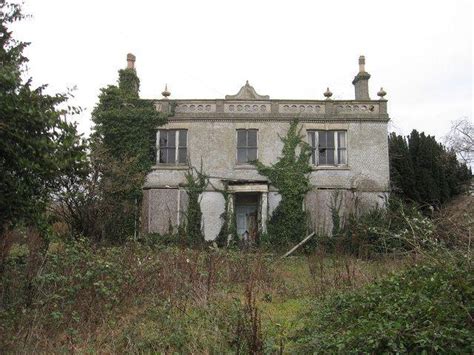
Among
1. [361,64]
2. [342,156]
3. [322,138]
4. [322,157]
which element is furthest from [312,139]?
[361,64]

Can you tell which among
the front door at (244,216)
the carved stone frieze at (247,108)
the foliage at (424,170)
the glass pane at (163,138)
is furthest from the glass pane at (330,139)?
the glass pane at (163,138)

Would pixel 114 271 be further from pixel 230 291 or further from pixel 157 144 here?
pixel 157 144

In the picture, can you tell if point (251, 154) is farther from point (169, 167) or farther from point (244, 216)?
point (169, 167)

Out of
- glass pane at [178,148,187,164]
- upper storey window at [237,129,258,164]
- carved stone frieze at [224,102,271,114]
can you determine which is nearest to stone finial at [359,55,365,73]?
carved stone frieze at [224,102,271,114]

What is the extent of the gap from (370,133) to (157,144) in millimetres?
9925

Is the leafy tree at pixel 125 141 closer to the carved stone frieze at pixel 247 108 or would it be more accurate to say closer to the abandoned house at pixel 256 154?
the abandoned house at pixel 256 154

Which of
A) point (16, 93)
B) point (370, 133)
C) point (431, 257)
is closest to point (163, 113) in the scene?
point (370, 133)

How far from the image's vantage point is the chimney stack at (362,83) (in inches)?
894

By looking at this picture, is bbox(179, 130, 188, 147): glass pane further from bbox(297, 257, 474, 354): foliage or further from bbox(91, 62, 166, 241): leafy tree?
bbox(297, 257, 474, 354): foliage

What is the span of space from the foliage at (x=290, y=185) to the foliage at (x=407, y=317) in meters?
13.2

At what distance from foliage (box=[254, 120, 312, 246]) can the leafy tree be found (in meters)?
5.17

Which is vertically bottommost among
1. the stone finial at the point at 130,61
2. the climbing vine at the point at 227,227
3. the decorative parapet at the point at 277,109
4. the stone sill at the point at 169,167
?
the climbing vine at the point at 227,227

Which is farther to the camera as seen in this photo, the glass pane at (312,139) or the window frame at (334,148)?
the glass pane at (312,139)

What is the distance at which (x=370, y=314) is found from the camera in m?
5.76
